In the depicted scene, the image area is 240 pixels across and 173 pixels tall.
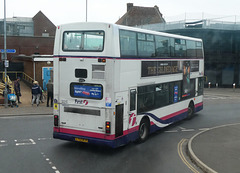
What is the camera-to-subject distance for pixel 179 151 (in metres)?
10.7

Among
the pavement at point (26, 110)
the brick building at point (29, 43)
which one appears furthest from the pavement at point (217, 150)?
the brick building at point (29, 43)

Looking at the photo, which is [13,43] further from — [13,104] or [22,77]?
[13,104]

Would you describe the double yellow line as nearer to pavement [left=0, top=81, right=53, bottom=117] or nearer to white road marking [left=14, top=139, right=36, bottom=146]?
white road marking [left=14, top=139, right=36, bottom=146]

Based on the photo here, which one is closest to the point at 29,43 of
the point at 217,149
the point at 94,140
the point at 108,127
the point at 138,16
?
the point at 138,16

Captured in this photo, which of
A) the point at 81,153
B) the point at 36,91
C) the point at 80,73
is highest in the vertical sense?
the point at 80,73

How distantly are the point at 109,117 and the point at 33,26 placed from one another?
4933 cm

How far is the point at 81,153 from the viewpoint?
396 inches

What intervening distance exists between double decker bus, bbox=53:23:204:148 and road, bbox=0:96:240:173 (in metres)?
0.50

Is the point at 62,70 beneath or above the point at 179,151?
above

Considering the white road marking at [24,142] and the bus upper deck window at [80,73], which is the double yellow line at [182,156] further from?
the white road marking at [24,142]

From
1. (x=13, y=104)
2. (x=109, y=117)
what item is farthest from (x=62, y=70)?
(x=13, y=104)

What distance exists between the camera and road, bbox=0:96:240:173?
8656mm

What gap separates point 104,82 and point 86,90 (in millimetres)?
732

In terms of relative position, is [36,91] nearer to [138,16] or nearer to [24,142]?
[24,142]
